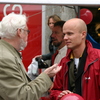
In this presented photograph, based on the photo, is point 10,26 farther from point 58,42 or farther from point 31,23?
point 31,23

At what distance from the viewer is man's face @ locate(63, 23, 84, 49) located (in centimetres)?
291

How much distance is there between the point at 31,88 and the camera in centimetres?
231

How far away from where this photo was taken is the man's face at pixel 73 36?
2910 mm

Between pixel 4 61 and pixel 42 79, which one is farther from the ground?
pixel 4 61

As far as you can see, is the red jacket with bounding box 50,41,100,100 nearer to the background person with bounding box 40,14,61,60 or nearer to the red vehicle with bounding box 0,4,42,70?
the background person with bounding box 40,14,61,60

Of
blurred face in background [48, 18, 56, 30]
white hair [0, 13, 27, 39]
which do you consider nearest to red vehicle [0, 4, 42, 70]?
blurred face in background [48, 18, 56, 30]

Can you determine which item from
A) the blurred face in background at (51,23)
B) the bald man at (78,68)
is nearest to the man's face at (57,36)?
the blurred face in background at (51,23)

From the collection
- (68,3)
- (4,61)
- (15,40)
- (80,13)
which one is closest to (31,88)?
(4,61)

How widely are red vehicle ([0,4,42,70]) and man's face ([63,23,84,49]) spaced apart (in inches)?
55.0

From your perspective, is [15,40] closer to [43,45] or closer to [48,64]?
[48,64]

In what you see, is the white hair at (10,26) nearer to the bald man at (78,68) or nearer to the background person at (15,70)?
the background person at (15,70)

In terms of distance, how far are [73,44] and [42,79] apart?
0.71 meters

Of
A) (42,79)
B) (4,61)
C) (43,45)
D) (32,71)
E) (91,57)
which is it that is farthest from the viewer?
(43,45)

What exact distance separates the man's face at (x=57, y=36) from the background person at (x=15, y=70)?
137 centimetres
